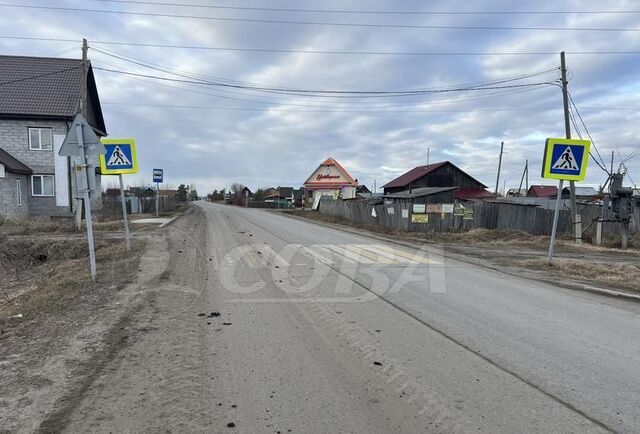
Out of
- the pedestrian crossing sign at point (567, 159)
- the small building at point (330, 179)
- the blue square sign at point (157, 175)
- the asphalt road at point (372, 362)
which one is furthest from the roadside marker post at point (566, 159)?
the small building at point (330, 179)

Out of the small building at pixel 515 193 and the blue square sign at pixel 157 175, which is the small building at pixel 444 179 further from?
the blue square sign at pixel 157 175

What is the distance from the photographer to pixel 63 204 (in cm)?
3077

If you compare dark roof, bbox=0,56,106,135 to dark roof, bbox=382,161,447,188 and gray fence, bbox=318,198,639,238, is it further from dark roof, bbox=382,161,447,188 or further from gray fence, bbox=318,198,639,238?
dark roof, bbox=382,161,447,188

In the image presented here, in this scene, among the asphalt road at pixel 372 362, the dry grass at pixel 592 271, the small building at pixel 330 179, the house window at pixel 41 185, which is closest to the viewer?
the asphalt road at pixel 372 362

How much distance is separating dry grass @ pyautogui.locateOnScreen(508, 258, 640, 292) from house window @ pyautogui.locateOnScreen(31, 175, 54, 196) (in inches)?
1137

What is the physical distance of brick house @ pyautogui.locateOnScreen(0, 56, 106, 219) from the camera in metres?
29.7

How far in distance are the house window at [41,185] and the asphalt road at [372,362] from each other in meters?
26.3

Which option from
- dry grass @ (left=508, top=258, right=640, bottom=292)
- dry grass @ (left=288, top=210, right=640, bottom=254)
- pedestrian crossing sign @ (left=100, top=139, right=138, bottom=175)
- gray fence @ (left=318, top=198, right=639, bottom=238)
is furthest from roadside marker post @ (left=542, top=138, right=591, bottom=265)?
pedestrian crossing sign @ (left=100, top=139, right=138, bottom=175)

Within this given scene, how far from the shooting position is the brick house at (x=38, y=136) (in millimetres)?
29703

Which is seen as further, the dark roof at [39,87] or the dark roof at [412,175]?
the dark roof at [412,175]

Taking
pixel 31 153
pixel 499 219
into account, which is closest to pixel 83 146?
pixel 499 219

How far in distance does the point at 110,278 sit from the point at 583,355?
855cm

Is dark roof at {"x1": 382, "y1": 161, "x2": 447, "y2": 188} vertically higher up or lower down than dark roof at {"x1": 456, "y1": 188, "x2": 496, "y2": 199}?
higher up

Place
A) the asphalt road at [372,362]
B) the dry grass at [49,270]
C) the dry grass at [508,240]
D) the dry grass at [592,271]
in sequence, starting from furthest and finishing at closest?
the dry grass at [508,240] → the dry grass at [592,271] → the dry grass at [49,270] → the asphalt road at [372,362]
